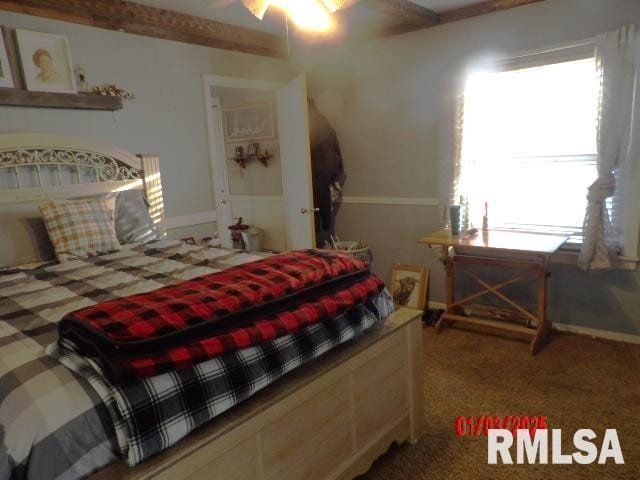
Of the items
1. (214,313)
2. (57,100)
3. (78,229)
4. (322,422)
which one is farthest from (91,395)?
(57,100)

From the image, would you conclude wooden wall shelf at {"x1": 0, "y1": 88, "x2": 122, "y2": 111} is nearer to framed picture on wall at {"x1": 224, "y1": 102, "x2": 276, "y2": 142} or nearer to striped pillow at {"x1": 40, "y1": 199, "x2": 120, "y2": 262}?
striped pillow at {"x1": 40, "y1": 199, "x2": 120, "y2": 262}

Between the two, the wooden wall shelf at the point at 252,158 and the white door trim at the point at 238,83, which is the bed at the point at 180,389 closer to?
the white door trim at the point at 238,83

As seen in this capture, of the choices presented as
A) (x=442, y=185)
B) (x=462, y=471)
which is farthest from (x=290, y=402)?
(x=442, y=185)

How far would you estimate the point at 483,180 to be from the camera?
339 cm

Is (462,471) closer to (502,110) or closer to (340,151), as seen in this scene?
(502,110)

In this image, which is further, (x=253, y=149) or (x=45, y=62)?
(x=253, y=149)

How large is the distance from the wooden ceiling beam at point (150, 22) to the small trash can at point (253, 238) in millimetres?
1999

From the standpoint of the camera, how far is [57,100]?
272 centimetres

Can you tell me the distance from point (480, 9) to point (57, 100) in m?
2.81

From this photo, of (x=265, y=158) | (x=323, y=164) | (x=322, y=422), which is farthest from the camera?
(x=265, y=158)

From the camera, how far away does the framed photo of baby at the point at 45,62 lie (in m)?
2.61
